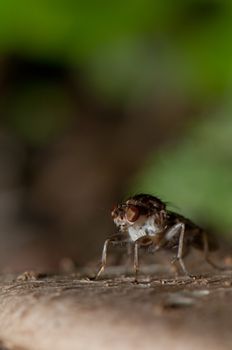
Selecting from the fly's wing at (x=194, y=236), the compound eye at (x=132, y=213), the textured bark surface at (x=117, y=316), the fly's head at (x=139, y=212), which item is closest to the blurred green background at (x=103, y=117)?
the fly's wing at (x=194, y=236)

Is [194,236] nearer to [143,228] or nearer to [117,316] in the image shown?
[143,228]

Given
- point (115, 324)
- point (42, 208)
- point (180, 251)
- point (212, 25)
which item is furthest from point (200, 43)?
point (115, 324)

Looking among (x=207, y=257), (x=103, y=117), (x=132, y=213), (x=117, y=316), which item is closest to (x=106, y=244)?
(x=132, y=213)

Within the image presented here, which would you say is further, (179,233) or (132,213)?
(179,233)

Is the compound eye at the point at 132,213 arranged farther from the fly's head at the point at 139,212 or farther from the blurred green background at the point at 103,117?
the blurred green background at the point at 103,117

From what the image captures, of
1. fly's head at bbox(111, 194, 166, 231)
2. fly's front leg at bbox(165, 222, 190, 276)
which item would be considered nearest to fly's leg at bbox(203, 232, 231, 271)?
fly's front leg at bbox(165, 222, 190, 276)
